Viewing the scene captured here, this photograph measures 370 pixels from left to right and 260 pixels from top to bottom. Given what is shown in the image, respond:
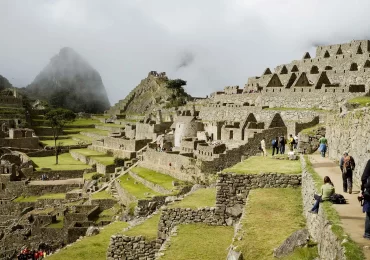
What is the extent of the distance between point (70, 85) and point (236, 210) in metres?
121

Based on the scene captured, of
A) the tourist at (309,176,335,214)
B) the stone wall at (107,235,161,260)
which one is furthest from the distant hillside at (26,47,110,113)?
the tourist at (309,176,335,214)

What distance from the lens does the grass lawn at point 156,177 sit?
89.1 ft

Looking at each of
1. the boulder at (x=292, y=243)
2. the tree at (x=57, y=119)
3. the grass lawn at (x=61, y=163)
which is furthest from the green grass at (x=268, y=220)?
the tree at (x=57, y=119)

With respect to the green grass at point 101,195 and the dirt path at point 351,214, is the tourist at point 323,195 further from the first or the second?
the green grass at point 101,195

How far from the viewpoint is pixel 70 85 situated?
127 meters

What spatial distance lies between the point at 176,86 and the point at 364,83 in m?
56.8

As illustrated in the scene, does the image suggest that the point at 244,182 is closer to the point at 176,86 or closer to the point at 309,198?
the point at 309,198

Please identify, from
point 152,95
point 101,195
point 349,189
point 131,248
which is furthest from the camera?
point 152,95

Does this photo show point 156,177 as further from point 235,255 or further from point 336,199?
point 336,199

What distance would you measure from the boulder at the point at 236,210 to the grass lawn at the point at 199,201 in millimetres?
901

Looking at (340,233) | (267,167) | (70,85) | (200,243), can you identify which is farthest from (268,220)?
(70,85)

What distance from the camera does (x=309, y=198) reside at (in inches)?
368

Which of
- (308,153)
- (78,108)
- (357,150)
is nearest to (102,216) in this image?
(308,153)

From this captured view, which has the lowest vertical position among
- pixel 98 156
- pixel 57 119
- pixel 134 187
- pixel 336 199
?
pixel 134 187
